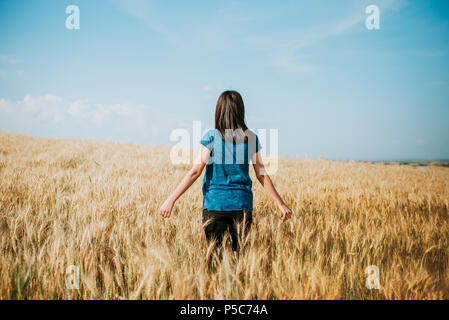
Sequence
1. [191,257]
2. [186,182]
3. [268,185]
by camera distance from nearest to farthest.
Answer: [191,257], [186,182], [268,185]

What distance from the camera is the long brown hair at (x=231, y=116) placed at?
1971 mm

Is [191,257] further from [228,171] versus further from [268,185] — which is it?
[268,185]

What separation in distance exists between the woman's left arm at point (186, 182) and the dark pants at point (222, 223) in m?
0.30

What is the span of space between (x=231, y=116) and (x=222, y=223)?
0.90 meters

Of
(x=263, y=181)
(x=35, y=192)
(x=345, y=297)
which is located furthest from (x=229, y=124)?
(x=35, y=192)

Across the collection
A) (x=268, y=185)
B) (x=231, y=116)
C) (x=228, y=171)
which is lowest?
(x=268, y=185)

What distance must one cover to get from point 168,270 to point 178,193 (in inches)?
23.5

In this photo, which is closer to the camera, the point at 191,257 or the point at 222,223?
the point at 191,257

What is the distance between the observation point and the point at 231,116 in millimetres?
1971
